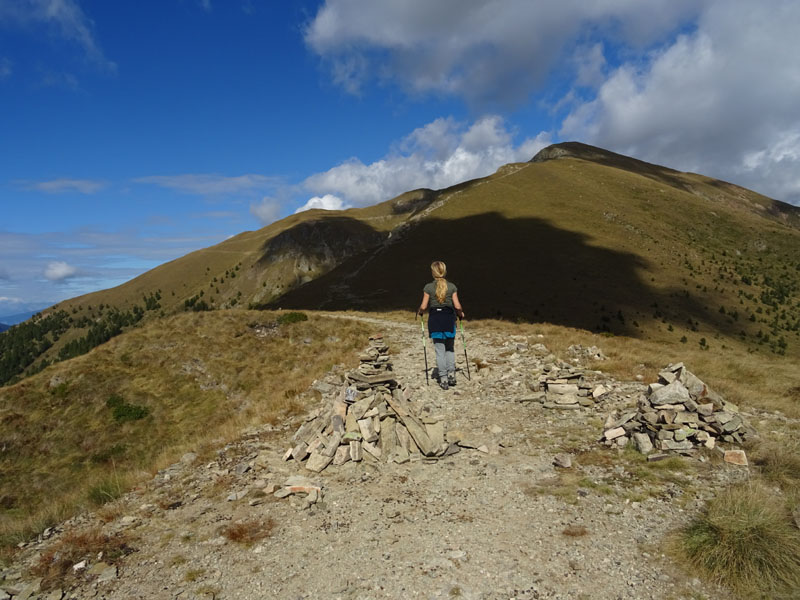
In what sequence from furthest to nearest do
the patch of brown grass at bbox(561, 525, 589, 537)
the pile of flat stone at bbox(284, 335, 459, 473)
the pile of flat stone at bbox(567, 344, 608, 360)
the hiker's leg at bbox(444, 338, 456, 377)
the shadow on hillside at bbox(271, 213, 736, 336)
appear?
the shadow on hillside at bbox(271, 213, 736, 336) → the pile of flat stone at bbox(567, 344, 608, 360) → the hiker's leg at bbox(444, 338, 456, 377) → the pile of flat stone at bbox(284, 335, 459, 473) → the patch of brown grass at bbox(561, 525, 589, 537)

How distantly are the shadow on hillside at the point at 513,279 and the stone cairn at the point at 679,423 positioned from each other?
40890 millimetres

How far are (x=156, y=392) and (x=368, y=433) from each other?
2558 centimetres

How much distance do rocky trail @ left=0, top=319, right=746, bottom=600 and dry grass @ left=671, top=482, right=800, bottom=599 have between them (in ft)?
1.04

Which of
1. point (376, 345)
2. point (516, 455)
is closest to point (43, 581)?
point (516, 455)

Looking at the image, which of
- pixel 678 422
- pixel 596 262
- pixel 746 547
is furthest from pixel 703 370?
pixel 596 262

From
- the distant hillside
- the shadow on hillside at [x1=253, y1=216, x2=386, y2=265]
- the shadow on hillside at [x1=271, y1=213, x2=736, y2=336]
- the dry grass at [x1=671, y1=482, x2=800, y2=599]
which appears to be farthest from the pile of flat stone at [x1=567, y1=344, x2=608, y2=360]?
the shadow on hillside at [x1=253, y1=216, x2=386, y2=265]

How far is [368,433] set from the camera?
11125 millimetres

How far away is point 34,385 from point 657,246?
9693 cm

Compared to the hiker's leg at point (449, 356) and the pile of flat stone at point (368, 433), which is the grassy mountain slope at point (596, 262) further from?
the pile of flat stone at point (368, 433)

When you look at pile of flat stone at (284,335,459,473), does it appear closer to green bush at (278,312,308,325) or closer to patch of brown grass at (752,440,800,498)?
patch of brown grass at (752,440,800,498)

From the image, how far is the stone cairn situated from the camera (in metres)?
9.55

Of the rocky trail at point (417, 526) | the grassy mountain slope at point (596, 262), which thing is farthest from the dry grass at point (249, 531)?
the grassy mountain slope at point (596, 262)

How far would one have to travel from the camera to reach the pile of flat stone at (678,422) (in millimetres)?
9594

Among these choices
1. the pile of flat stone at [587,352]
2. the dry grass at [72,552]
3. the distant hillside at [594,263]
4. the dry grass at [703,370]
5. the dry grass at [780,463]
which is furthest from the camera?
the distant hillside at [594,263]
